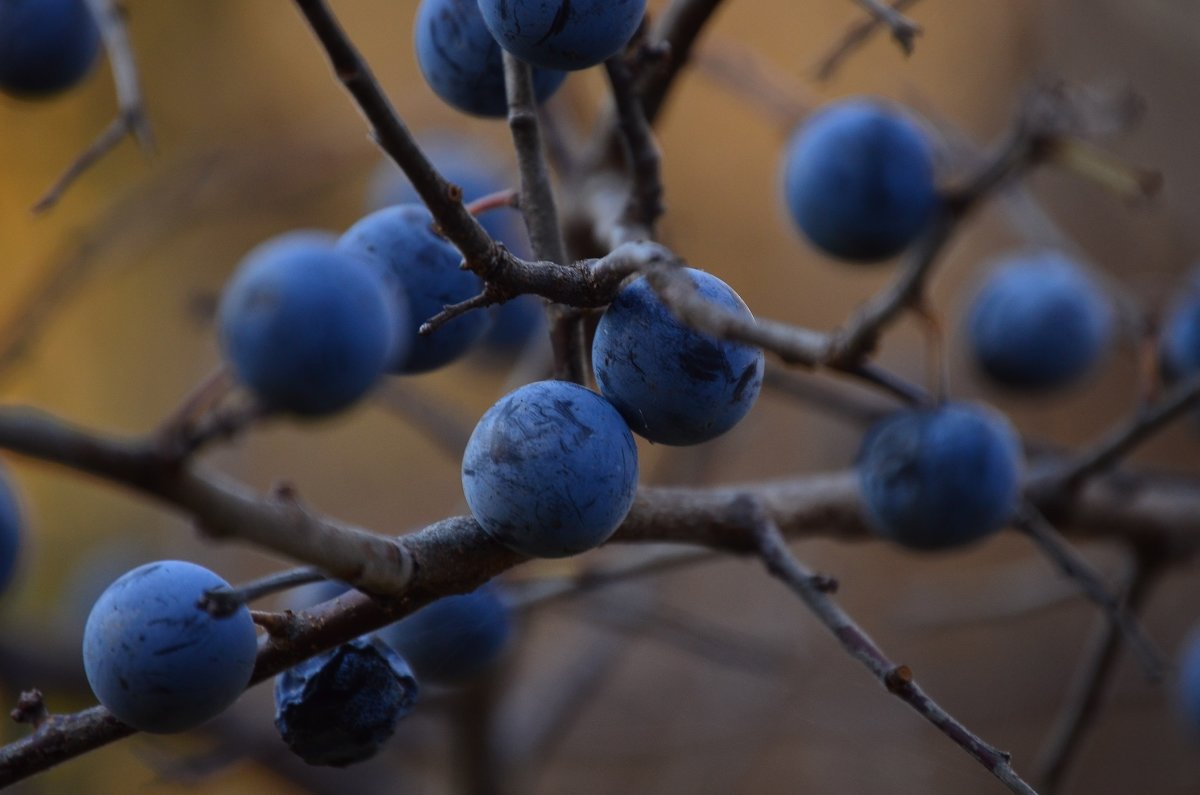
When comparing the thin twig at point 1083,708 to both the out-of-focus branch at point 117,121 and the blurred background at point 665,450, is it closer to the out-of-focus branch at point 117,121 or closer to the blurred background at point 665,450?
the blurred background at point 665,450

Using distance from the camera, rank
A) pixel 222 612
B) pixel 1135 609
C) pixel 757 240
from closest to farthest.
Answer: pixel 222 612
pixel 1135 609
pixel 757 240

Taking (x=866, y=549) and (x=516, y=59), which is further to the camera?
(x=866, y=549)

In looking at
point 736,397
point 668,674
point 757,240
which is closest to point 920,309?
point 736,397

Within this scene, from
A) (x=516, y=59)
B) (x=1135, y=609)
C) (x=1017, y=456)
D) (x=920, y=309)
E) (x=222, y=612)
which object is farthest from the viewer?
(x=1135, y=609)

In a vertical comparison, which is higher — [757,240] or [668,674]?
[757,240]

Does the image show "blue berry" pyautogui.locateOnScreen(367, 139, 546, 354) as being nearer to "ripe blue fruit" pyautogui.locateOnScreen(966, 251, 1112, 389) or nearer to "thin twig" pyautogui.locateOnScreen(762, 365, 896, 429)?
"thin twig" pyautogui.locateOnScreen(762, 365, 896, 429)

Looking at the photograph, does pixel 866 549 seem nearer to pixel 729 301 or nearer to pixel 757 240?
pixel 757 240
